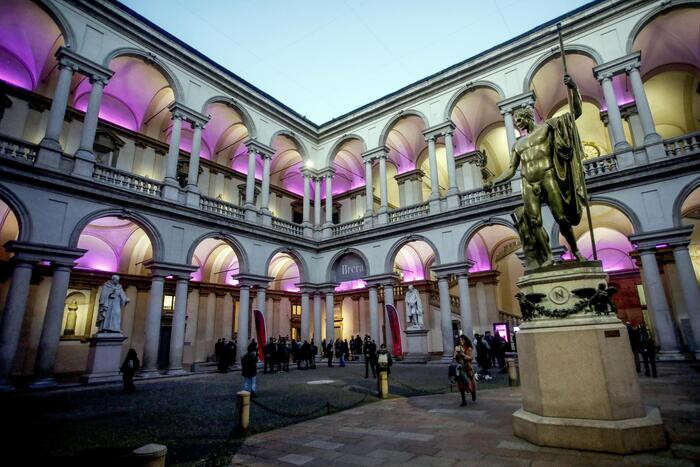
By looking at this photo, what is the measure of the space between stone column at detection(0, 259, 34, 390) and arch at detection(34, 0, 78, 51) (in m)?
7.88

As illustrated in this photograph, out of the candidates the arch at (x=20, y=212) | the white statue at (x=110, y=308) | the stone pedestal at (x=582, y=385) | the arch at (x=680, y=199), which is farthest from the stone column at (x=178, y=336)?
the arch at (x=680, y=199)

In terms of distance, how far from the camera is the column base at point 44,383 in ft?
32.6

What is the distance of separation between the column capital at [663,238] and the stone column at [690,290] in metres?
0.13

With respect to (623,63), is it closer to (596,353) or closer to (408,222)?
(408,222)

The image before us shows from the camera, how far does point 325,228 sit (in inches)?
832

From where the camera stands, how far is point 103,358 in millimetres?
11523

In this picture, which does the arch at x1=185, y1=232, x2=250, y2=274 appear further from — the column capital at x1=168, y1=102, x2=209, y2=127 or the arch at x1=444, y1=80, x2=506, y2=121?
the arch at x1=444, y1=80, x2=506, y2=121

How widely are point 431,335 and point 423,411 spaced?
15364 millimetres

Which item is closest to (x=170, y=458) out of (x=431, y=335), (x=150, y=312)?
(x=150, y=312)

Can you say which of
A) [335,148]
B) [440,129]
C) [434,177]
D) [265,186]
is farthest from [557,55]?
[265,186]

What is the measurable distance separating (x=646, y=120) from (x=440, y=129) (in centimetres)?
807

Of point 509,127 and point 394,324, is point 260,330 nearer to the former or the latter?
point 394,324

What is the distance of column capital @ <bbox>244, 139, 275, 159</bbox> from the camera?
1872 centimetres

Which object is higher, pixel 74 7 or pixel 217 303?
pixel 74 7
